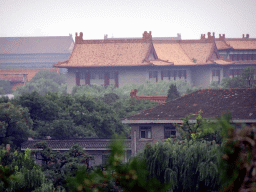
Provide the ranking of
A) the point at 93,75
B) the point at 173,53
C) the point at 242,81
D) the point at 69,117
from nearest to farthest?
the point at 69,117 < the point at 242,81 < the point at 93,75 < the point at 173,53

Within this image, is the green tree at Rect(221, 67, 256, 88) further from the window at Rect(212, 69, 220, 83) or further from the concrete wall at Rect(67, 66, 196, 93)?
the window at Rect(212, 69, 220, 83)

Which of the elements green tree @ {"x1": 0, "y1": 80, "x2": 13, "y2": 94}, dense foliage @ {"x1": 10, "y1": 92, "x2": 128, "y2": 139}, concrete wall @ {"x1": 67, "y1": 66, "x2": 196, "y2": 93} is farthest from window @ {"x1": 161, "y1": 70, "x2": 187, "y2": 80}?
dense foliage @ {"x1": 10, "y1": 92, "x2": 128, "y2": 139}

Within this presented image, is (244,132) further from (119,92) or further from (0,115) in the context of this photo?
(119,92)

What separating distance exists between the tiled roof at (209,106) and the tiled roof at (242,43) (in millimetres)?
47106

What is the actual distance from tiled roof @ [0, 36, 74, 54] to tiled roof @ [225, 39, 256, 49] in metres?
59.7

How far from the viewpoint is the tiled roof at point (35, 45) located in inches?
4619

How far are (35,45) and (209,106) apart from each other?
101 meters

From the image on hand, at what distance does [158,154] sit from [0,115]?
14.3m

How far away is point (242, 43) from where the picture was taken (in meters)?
73.4

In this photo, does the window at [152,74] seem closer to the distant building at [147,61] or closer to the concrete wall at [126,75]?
the distant building at [147,61]

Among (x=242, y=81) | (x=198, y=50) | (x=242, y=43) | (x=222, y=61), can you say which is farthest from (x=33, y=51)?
(x=242, y=81)

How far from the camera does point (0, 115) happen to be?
26656 millimetres

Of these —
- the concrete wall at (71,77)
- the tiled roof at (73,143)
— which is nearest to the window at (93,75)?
the concrete wall at (71,77)

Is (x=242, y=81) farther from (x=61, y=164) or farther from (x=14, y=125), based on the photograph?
(x=61, y=164)
